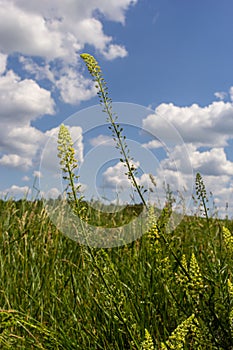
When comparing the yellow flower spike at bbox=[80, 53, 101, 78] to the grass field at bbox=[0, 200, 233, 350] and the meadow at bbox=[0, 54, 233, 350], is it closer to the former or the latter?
the meadow at bbox=[0, 54, 233, 350]

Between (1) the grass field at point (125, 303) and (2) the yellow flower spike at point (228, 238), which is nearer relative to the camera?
(1) the grass field at point (125, 303)

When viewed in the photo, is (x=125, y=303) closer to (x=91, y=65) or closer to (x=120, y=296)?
(x=120, y=296)

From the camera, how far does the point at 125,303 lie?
8.39 ft

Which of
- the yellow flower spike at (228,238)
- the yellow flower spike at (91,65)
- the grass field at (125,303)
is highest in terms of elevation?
the yellow flower spike at (91,65)

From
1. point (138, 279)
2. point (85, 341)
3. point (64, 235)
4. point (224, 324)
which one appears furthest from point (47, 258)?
point (224, 324)

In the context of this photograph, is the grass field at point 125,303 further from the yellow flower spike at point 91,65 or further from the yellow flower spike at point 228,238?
the yellow flower spike at point 91,65

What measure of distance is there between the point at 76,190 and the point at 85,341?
5.00ft

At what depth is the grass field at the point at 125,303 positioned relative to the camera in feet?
7.35

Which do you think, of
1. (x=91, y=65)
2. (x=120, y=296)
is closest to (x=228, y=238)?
(x=120, y=296)

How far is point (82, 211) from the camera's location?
6.91ft

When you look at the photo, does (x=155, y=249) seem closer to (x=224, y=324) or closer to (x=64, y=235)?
(x=224, y=324)

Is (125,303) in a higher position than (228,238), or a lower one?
lower

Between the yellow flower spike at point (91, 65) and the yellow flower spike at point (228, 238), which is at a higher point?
the yellow flower spike at point (91, 65)

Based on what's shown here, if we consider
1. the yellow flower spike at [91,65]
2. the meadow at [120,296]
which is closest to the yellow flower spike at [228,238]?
the meadow at [120,296]
